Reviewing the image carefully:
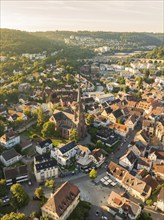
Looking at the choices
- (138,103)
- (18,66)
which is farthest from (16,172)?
(18,66)

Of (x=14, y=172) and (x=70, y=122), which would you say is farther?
(x=70, y=122)

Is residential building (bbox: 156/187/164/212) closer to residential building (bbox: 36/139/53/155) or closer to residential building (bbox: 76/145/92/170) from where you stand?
residential building (bbox: 76/145/92/170)

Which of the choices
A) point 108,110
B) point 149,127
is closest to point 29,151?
point 108,110

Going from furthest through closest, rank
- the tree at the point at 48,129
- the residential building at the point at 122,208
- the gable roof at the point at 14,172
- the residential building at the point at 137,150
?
1. the tree at the point at 48,129
2. the residential building at the point at 137,150
3. the gable roof at the point at 14,172
4. the residential building at the point at 122,208

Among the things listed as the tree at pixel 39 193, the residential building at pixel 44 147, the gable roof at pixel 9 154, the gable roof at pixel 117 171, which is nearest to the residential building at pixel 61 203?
the tree at pixel 39 193

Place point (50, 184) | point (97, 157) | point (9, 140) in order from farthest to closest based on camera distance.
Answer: point (9, 140), point (97, 157), point (50, 184)

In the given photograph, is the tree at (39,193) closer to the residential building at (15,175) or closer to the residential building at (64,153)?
the residential building at (15,175)

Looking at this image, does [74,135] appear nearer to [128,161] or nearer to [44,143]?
[44,143]
